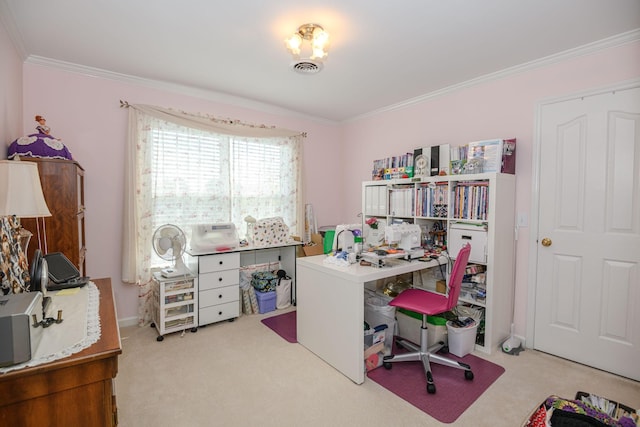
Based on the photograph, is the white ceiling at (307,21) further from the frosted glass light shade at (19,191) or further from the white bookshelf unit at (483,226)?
the frosted glass light shade at (19,191)

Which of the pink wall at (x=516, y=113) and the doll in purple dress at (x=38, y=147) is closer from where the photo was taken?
the doll in purple dress at (x=38, y=147)

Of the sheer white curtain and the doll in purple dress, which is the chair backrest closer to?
the sheer white curtain

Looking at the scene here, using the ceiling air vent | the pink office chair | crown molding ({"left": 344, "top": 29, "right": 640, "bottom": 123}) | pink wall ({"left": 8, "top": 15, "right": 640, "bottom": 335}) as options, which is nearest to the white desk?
the pink office chair

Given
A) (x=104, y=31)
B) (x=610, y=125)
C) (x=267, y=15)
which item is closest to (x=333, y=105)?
(x=267, y=15)

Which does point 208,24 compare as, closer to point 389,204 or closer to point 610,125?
point 389,204

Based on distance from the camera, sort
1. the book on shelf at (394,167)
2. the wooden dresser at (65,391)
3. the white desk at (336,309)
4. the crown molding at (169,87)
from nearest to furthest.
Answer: the wooden dresser at (65,391) < the white desk at (336,309) < the crown molding at (169,87) < the book on shelf at (394,167)

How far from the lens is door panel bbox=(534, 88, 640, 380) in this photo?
7.13 feet

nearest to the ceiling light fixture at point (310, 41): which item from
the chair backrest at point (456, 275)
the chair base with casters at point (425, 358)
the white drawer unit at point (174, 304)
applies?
the chair backrest at point (456, 275)

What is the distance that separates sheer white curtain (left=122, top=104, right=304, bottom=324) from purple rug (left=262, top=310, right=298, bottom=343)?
3.71ft

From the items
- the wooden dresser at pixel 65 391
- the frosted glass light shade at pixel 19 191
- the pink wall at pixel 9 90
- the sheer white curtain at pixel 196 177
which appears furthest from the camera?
the sheer white curtain at pixel 196 177

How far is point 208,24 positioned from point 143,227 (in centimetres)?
199

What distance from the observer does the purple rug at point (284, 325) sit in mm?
2870

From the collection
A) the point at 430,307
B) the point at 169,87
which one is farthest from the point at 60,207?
the point at 430,307

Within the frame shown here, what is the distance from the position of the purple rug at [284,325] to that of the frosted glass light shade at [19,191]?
2120 mm
